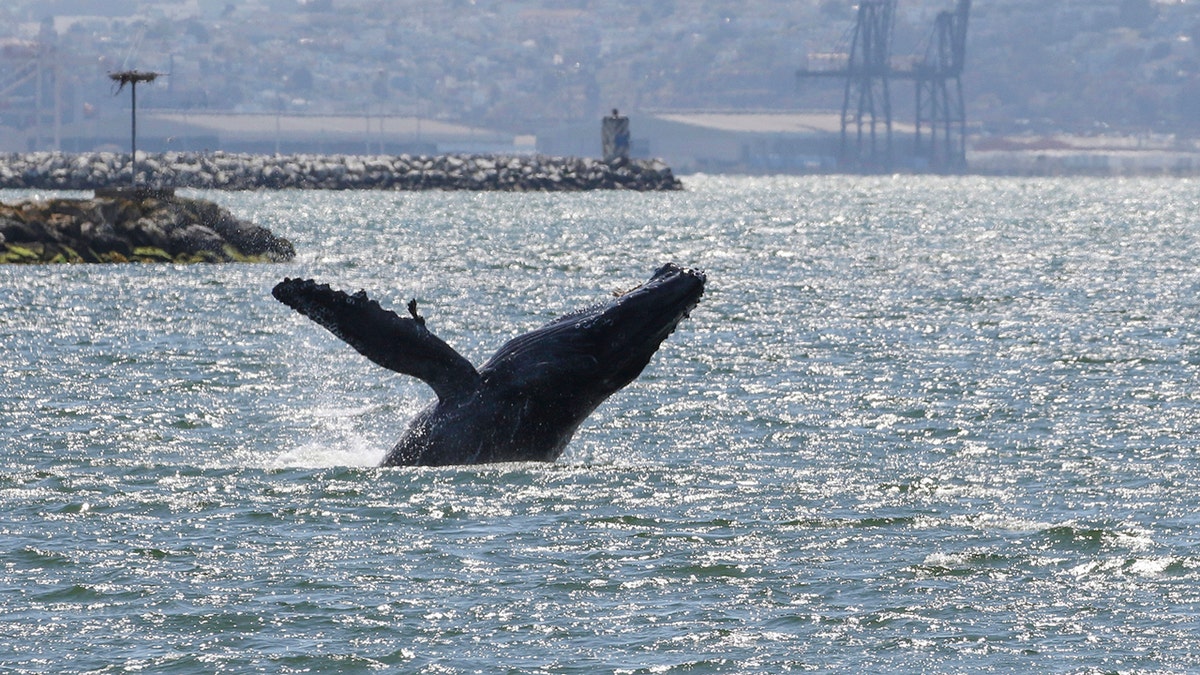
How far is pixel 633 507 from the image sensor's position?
15.6 metres

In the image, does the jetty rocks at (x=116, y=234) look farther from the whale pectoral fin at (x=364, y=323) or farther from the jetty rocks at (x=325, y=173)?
the jetty rocks at (x=325, y=173)

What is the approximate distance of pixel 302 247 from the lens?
183 feet

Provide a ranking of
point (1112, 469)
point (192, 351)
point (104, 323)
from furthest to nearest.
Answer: point (104, 323)
point (192, 351)
point (1112, 469)

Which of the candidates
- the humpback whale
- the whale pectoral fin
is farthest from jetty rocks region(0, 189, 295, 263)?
the whale pectoral fin

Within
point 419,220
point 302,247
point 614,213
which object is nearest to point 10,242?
point 302,247

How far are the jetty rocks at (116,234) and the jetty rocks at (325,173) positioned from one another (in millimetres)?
54577

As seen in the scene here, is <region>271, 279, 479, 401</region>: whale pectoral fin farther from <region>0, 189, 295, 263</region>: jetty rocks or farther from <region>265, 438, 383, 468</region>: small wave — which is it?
<region>0, 189, 295, 263</region>: jetty rocks

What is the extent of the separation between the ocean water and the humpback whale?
0.41m

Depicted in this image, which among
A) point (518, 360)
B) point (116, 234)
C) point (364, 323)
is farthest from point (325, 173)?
point (364, 323)

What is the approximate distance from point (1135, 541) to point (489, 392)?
455 cm

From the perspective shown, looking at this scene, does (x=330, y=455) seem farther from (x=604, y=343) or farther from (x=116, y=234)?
(x=116, y=234)

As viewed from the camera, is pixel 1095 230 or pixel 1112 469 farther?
pixel 1095 230

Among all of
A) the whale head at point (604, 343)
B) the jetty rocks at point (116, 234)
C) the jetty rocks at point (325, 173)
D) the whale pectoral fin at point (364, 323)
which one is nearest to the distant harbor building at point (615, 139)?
the jetty rocks at point (325, 173)

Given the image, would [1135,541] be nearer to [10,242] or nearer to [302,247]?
[10,242]
